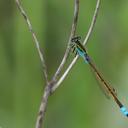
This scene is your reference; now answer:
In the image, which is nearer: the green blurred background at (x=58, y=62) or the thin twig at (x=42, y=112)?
the thin twig at (x=42, y=112)

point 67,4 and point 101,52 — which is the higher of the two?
point 67,4

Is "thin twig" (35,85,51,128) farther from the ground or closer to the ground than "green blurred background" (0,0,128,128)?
closer to the ground

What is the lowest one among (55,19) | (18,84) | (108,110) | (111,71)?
(108,110)

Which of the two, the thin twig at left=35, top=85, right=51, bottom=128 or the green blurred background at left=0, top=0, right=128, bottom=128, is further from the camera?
the green blurred background at left=0, top=0, right=128, bottom=128

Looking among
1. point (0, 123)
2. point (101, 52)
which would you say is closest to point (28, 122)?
point (0, 123)

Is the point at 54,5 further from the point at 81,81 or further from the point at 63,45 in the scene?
the point at 81,81

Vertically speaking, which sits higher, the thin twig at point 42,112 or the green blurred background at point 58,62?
the green blurred background at point 58,62

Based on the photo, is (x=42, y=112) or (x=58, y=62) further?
(x=58, y=62)

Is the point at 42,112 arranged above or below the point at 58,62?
below
